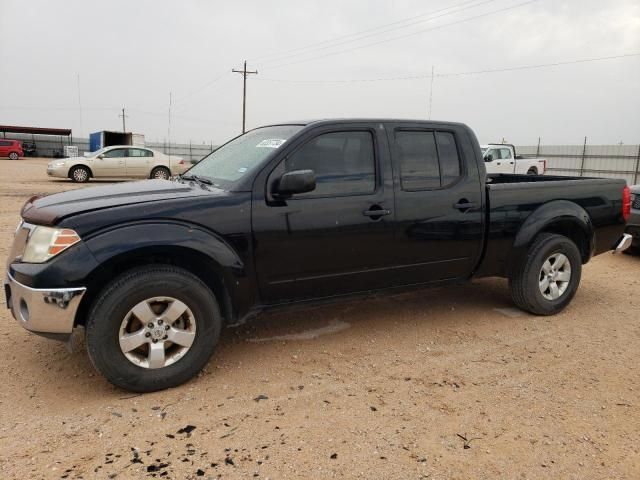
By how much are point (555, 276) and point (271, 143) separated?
2.96 metres

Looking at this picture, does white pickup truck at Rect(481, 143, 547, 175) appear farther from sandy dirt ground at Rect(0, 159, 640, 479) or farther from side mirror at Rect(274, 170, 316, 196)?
side mirror at Rect(274, 170, 316, 196)

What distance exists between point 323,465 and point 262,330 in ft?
6.14

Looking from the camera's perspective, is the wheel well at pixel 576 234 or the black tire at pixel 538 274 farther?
the wheel well at pixel 576 234

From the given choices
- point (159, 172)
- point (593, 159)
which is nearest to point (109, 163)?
point (159, 172)

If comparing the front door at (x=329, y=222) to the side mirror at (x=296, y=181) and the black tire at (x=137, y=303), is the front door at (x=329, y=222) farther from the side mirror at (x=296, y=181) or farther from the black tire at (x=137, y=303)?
the black tire at (x=137, y=303)

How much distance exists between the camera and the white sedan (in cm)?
1777

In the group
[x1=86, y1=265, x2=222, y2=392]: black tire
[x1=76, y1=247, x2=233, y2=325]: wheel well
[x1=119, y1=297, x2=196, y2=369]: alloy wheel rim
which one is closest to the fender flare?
[x1=76, y1=247, x2=233, y2=325]: wheel well

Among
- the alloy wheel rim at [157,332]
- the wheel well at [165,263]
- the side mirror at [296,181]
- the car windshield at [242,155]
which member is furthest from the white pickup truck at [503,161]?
the alloy wheel rim at [157,332]

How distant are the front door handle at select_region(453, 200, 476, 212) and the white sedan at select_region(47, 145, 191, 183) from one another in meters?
15.1

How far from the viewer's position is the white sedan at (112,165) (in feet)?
58.3

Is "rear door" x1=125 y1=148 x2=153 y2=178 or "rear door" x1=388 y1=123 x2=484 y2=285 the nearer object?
"rear door" x1=388 y1=123 x2=484 y2=285

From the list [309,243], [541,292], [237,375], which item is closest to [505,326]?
[541,292]

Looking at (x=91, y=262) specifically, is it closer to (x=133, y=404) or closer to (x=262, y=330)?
(x=133, y=404)

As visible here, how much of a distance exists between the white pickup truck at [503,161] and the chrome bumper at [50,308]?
19064 millimetres
